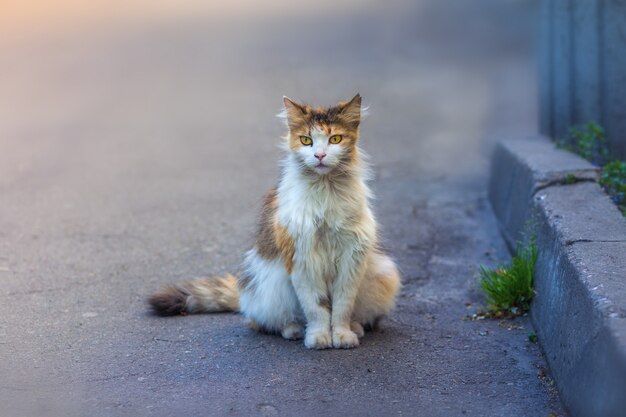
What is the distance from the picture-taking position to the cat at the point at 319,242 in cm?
503

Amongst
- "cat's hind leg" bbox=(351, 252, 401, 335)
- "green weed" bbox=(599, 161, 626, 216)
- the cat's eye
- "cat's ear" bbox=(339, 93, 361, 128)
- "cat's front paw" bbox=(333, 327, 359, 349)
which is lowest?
"cat's front paw" bbox=(333, 327, 359, 349)

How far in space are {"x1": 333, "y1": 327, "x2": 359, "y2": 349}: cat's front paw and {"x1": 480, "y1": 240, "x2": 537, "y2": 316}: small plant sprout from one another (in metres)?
1.08

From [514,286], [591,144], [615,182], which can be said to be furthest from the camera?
[591,144]

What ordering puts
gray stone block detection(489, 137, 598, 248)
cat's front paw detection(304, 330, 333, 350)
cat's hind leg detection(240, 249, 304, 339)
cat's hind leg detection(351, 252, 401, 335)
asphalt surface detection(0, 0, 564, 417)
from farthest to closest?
1. gray stone block detection(489, 137, 598, 248)
2. cat's hind leg detection(351, 252, 401, 335)
3. cat's hind leg detection(240, 249, 304, 339)
4. cat's front paw detection(304, 330, 333, 350)
5. asphalt surface detection(0, 0, 564, 417)

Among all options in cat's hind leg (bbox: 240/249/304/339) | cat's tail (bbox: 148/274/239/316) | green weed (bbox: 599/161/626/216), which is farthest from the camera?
green weed (bbox: 599/161/626/216)

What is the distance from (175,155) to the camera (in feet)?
33.7

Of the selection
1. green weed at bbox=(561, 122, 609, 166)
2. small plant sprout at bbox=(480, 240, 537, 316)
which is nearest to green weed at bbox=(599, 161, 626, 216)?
green weed at bbox=(561, 122, 609, 166)

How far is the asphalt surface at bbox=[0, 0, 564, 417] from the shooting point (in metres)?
4.66

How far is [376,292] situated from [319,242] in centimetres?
51

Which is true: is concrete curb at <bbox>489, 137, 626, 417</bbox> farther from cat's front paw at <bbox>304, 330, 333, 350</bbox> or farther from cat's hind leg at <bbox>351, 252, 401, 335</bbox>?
cat's front paw at <bbox>304, 330, 333, 350</bbox>

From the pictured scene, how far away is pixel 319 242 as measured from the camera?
199 inches

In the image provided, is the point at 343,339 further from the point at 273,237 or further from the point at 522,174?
the point at 522,174

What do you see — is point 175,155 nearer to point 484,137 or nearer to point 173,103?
point 173,103

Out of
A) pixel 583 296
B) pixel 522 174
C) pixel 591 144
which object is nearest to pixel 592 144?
pixel 591 144
